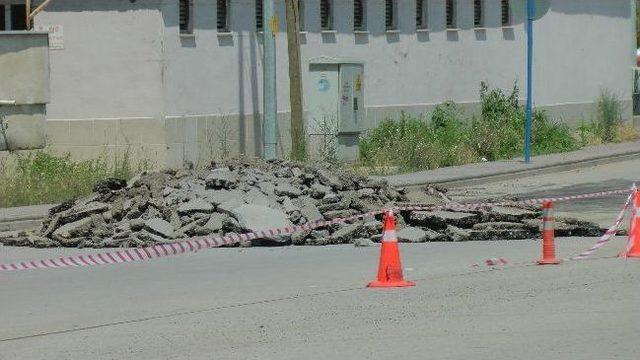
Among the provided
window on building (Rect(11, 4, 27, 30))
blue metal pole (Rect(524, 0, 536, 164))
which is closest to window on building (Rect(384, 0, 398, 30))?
blue metal pole (Rect(524, 0, 536, 164))

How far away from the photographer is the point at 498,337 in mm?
11266

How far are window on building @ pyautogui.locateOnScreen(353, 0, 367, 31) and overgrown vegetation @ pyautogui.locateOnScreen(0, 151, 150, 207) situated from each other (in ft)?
26.1

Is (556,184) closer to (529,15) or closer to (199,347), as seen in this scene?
(529,15)

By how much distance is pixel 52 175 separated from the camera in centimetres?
2725

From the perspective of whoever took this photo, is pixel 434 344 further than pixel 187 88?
No

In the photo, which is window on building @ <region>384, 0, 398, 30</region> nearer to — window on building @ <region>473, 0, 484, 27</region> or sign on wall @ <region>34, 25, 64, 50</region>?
window on building @ <region>473, 0, 484, 27</region>

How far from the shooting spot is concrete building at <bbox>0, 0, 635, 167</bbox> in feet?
99.4

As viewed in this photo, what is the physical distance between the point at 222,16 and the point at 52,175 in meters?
6.49

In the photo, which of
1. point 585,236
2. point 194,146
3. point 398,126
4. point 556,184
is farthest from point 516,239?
point 398,126

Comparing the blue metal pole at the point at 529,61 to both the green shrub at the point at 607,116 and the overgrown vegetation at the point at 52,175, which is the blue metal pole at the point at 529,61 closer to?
the overgrown vegetation at the point at 52,175

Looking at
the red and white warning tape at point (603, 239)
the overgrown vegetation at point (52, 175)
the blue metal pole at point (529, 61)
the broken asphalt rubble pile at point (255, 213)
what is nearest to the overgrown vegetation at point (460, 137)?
the blue metal pole at point (529, 61)

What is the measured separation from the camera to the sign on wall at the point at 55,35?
30.3 m

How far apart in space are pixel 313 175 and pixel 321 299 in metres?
8.21

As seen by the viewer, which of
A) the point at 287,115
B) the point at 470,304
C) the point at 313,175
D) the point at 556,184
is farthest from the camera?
the point at 287,115
